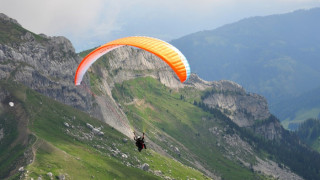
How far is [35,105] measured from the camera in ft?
499

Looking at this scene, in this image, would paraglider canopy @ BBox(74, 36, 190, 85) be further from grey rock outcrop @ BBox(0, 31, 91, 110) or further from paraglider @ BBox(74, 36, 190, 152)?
grey rock outcrop @ BBox(0, 31, 91, 110)

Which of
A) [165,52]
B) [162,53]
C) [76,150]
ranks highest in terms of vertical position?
[165,52]

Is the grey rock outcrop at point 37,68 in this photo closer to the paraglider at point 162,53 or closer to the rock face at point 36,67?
the rock face at point 36,67

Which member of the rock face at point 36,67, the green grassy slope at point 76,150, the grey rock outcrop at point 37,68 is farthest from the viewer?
the rock face at point 36,67

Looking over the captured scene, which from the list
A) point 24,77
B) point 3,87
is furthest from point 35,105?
point 24,77

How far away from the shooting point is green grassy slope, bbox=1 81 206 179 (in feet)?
380

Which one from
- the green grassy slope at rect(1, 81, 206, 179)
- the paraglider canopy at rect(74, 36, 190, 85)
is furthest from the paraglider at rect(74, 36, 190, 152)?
the green grassy slope at rect(1, 81, 206, 179)

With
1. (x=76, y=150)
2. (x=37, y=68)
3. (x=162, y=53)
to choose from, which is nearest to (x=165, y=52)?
(x=162, y=53)

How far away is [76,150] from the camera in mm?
134375

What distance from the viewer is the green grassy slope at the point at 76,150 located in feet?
380

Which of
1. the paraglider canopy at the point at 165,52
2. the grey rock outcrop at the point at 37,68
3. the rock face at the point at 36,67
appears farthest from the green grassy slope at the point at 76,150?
the paraglider canopy at the point at 165,52

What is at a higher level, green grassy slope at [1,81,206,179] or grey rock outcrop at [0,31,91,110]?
grey rock outcrop at [0,31,91,110]

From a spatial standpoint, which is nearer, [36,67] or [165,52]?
[165,52]

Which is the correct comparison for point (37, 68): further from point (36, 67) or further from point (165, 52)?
point (165, 52)
